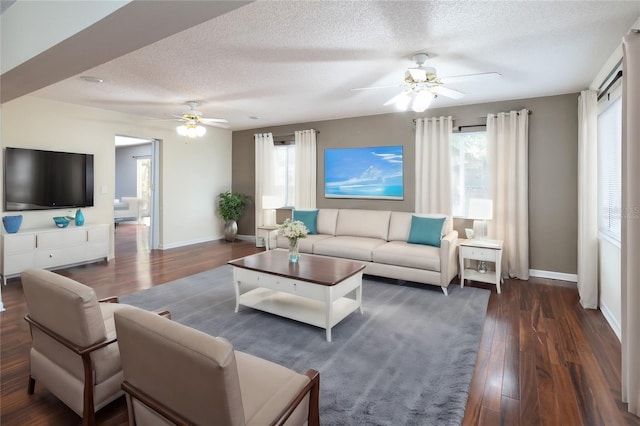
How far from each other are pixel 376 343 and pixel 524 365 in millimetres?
1101

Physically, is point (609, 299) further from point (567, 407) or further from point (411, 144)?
point (411, 144)

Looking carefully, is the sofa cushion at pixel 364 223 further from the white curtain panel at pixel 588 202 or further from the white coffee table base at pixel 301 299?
the white curtain panel at pixel 588 202

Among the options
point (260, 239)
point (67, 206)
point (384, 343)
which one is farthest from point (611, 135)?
point (67, 206)

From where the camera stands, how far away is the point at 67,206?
5160 mm

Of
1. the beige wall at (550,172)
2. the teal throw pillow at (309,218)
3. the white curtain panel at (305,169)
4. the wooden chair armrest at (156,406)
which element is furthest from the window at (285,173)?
the wooden chair armrest at (156,406)

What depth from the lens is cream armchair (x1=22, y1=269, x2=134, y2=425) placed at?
1.63 meters

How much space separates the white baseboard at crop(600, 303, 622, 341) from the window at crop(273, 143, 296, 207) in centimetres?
528

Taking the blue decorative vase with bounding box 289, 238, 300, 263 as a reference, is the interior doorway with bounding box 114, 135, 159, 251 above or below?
above

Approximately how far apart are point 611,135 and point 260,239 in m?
5.75

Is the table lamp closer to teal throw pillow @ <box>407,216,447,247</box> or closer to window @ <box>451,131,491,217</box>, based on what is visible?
teal throw pillow @ <box>407,216,447,247</box>

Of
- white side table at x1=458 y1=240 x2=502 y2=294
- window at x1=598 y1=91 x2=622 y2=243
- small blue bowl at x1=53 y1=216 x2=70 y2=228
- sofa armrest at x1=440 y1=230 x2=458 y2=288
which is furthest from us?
small blue bowl at x1=53 y1=216 x2=70 y2=228

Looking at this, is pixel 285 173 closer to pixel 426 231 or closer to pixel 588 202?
pixel 426 231

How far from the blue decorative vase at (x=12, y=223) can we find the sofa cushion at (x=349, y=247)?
4067mm

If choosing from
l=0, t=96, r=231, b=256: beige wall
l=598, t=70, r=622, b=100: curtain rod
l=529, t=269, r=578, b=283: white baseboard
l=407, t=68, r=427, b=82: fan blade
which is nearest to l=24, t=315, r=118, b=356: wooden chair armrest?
l=407, t=68, r=427, b=82: fan blade
